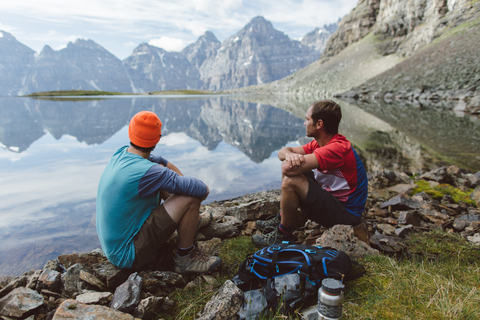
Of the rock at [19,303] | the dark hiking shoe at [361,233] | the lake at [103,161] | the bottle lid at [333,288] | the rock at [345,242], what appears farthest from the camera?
the lake at [103,161]

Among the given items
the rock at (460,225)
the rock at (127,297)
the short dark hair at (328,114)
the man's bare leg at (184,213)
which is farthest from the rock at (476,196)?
the rock at (127,297)

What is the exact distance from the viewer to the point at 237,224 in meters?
5.62

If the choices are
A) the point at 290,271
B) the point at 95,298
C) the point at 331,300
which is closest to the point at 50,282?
the point at 95,298

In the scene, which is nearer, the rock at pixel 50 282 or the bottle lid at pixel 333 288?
the bottle lid at pixel 333 288

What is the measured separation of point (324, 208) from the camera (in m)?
4.43

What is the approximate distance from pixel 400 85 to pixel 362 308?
62.3 metres

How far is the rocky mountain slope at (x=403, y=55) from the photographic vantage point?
4384cm

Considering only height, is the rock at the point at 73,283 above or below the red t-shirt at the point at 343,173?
Answer: below

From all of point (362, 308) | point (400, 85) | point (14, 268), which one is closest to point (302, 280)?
point (362, 308)

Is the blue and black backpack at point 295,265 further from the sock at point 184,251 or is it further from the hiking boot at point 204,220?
the hiking boot at point 204,220

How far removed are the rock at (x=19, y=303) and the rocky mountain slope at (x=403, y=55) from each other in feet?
125

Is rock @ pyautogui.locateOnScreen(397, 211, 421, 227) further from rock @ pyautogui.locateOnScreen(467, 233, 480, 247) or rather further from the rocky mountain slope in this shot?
the rocky mountain slope

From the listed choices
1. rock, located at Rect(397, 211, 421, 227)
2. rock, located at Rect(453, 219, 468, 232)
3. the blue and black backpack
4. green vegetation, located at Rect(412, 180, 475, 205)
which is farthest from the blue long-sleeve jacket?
green vegetation, located at Rect(412, 180, 475, 205)

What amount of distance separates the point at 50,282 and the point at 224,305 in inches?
91.9
